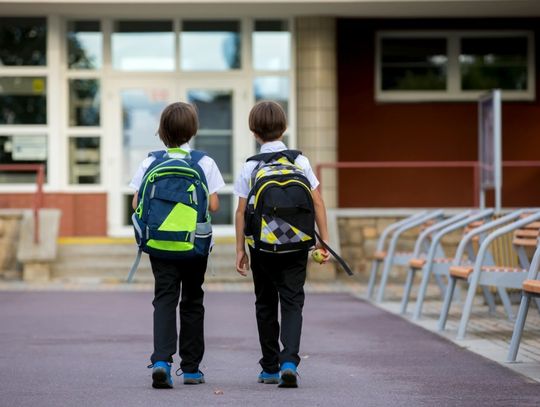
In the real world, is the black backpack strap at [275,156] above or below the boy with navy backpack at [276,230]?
above

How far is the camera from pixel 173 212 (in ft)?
22.1

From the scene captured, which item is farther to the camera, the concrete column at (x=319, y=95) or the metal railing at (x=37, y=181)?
the concrete column at (x=319, y=95)

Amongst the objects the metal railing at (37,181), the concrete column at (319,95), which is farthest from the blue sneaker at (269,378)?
the concrete column at (319,95)

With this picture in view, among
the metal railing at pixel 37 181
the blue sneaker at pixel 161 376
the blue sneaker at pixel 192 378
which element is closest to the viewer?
the blue sneaker at pixel 161 376

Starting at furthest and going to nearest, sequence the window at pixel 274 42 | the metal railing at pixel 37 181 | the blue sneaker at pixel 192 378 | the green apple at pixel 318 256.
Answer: the window at pixel 274 42 < the metal railing at pixel 37 181 < the blue sneaker at pixel 192 378 < the green apple at pixel 318 256

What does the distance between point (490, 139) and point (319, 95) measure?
4.05m

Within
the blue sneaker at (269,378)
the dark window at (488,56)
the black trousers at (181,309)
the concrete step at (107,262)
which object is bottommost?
the concrete step at (107,262)

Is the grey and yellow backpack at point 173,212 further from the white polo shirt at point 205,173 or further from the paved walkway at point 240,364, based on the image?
the paved walkway at point 240,364

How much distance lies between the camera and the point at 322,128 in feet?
60.0

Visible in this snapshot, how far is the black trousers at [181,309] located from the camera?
681 centimetres

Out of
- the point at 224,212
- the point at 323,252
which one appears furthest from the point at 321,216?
the point at 224,212

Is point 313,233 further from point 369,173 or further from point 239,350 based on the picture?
point 369,173

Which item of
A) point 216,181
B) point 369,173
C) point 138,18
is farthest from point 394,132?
point 216,181

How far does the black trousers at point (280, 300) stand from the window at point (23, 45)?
12.3 metres
